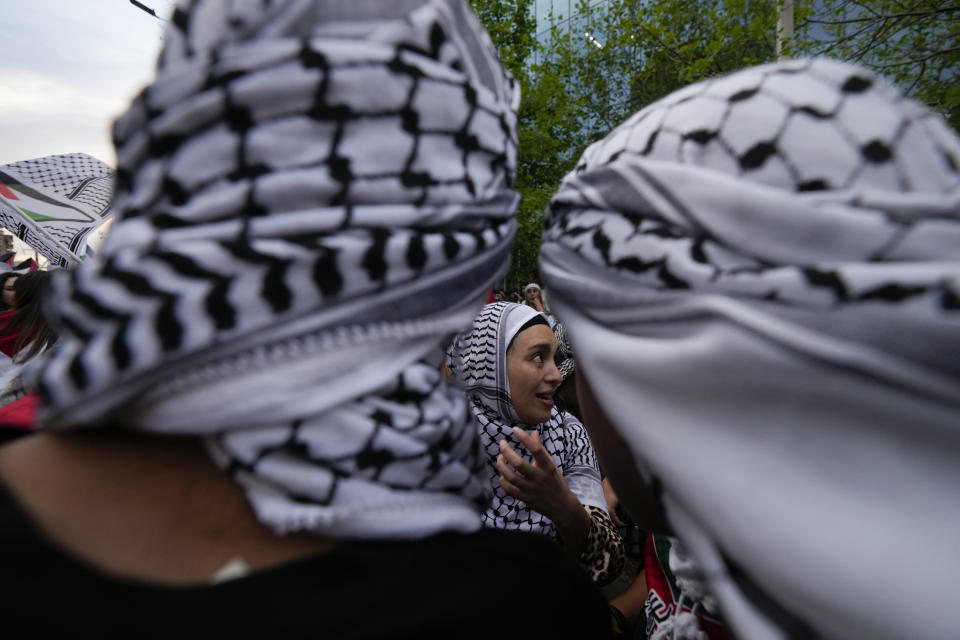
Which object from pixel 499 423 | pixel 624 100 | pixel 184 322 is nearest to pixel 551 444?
pixel 499 423

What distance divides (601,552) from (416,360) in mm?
2183

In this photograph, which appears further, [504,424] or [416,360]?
[504,424]

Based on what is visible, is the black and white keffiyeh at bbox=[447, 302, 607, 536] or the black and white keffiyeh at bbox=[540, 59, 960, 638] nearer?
the black and white keffiyeh at bbox=[540, 59, 960, 638]

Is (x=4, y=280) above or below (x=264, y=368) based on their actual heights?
below

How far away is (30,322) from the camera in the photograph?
13.3 ft

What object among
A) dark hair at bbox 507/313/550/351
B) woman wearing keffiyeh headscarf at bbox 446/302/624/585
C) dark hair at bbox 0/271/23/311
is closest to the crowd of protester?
woman wearing keffiyeh headscarf at bbox 446/302/624/585

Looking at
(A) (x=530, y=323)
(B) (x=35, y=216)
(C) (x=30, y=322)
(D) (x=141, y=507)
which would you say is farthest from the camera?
(C) (x=30, y=322)

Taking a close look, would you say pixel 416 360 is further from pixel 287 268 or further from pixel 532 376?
pixel 532 376

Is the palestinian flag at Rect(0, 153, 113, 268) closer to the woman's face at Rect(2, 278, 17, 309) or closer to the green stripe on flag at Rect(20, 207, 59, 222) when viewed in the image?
the green stripe on flag at Rect(20, 207, 59, 222)

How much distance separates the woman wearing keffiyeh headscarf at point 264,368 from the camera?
2.39 feet

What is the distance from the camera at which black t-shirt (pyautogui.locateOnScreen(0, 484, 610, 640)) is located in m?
0.68

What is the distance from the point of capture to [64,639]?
0.65m

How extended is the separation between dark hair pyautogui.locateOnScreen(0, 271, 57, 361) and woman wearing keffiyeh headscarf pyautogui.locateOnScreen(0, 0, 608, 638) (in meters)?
3.74

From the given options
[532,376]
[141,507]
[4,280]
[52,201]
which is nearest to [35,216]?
[52,201]
